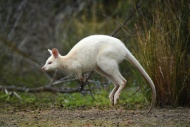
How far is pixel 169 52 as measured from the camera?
755 cm

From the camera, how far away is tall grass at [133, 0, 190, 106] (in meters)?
7.53

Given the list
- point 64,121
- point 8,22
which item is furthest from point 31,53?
point 64,121

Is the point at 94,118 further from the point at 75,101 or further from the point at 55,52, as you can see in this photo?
the point at 75,101

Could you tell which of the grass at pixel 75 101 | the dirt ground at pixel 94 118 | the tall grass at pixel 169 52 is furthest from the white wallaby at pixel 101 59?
the grass at pixel 75 101

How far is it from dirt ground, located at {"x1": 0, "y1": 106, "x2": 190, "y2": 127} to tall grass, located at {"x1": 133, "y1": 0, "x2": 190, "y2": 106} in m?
0.41

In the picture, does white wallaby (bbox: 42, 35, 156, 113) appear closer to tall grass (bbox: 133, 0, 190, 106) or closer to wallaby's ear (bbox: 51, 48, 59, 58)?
wallaby's ear (bbox: 51, 48, 59, 58)

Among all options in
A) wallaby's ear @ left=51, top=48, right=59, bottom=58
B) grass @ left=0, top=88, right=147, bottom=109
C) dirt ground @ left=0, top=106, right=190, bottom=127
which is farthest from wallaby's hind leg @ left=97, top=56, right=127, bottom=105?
grass @ left=0, top=88, right=147, bottom=109

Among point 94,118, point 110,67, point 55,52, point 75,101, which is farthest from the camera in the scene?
point 75,101

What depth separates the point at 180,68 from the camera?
755 centimetres

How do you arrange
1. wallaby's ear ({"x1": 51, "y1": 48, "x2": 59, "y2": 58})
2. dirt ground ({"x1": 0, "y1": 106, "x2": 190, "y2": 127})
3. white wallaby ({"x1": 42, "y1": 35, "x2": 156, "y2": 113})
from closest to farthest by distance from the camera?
dirt ground ({"x1": 0, "y1": 106, "x2": 190, "y2": 127}), white wallaby ({"x1": 42, "y1": 35, "x2": 156, "y2": 113}), wallaby's ear ({"x1": 51, "y1": 48, "x2": 59, "y2": 58})

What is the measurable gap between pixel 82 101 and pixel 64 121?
2460mm

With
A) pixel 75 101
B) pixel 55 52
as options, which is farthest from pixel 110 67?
pixel 75 101

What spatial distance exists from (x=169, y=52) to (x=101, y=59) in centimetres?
122

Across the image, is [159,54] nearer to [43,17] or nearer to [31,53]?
[31,53]
